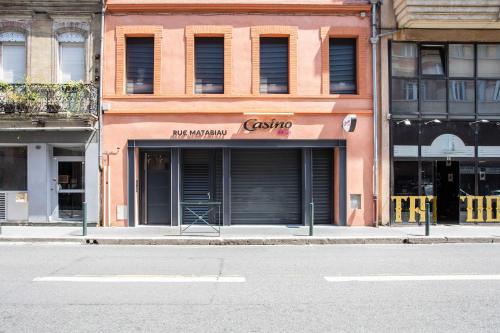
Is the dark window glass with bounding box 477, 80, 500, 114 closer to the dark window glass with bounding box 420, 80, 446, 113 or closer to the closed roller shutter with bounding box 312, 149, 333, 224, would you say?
the dark window glass with bounding box 420, 80, 446, 113

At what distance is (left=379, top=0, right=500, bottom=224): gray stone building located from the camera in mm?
15195

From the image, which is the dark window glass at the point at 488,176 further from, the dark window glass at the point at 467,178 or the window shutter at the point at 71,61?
the window shutter at the point at 71,61

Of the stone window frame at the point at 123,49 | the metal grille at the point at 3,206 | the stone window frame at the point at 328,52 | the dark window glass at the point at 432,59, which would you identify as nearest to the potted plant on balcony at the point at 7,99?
the metal grille at the point at 3,206

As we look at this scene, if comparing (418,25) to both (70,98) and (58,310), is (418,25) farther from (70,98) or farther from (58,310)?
(58,310)

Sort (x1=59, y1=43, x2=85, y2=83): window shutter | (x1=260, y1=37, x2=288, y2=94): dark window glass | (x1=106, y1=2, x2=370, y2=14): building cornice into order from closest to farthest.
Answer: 1. (x1=106, y1=2, x2=370, y2=14): building cornice
2. (x1=59, y1=43, x2=85, y2=83): window shutter
3. (x1=260, y1=37, x2=288, y2=94): dark window glass

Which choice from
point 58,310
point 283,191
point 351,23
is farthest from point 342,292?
point 351,23

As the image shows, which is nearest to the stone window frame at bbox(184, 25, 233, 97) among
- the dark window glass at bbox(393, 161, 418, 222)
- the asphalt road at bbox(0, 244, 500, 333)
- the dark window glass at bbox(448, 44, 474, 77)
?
the dark window glass at bbox(393, 161, 418, 222)

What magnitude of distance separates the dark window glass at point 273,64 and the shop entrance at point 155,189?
162 inches

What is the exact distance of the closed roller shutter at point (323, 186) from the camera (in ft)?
50.9

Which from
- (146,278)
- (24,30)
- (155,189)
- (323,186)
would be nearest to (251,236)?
(323,186)

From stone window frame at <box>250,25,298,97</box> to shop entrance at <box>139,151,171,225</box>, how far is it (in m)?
3.94

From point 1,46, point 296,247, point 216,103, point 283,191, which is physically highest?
point 1,46

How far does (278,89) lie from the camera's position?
1539 centimetres

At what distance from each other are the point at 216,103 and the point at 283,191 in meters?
3.73
